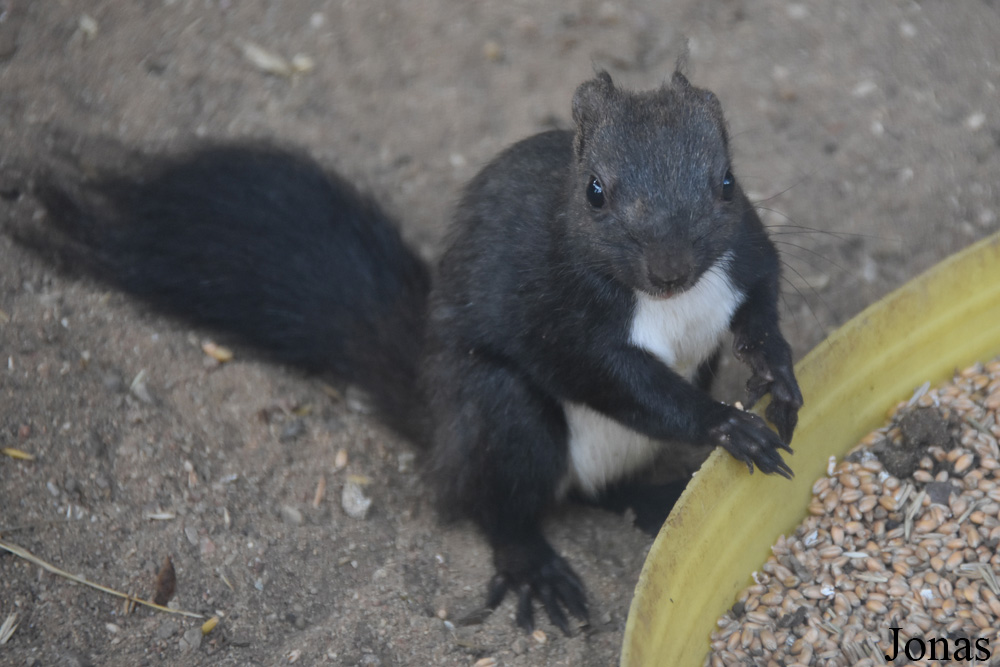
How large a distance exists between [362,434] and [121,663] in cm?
98

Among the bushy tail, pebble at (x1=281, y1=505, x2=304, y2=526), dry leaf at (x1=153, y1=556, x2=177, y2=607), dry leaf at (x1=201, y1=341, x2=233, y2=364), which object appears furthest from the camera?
dry leaf at (x1=201, y1=341, x2=233, y2=364)

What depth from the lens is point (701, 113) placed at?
8.11 feet

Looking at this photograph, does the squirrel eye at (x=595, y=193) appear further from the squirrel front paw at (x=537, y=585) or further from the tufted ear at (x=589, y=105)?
the squirrel front paw at (x=537, y=585)

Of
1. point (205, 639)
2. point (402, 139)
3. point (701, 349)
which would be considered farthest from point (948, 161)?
point (205, 639)

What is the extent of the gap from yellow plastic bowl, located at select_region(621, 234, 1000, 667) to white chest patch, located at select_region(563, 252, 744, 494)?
0.25 meters

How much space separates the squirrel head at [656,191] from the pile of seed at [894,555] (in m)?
0.76

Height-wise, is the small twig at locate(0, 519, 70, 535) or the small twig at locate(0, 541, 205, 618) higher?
the small twig at locate(0, 519, 70, 535)

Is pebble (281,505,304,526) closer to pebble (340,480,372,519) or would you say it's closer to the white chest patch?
pebble (340,480,372,519)

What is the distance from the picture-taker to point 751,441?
2361 mm

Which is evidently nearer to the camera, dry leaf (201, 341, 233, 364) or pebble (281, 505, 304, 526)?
pebble (281, 505, 304, 526)

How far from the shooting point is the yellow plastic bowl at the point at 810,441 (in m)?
2.26

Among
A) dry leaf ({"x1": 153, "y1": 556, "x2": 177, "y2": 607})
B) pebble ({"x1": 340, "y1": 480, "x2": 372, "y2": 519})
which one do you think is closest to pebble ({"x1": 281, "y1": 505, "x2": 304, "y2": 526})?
pebble ({"x1": 340, "y1": 480, "x2": 372, "y2": 519})

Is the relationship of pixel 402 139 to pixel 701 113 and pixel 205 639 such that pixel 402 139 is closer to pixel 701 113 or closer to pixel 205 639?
pixel 701 113

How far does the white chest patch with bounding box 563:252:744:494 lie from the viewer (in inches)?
101
